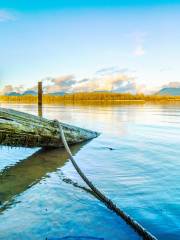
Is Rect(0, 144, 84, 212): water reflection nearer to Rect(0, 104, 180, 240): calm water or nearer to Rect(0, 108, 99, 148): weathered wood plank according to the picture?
Rect(0, 104, 180, 240): calm water

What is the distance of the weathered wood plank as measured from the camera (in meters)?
9.01

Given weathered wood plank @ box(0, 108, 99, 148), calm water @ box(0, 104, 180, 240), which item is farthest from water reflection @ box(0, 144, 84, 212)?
weathered wood plank @ box(0, 108, 99, 148)

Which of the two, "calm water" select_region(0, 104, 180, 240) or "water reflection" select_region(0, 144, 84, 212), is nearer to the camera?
"calm water" select_region(0, 104, 180, 240)

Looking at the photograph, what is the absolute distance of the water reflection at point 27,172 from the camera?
250 inches

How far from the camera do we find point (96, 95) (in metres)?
162

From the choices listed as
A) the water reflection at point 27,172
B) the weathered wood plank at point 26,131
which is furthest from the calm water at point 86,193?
the weathered wood plank at point 26,131

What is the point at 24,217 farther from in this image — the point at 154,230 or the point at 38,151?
the point at 38,151

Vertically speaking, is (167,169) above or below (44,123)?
below

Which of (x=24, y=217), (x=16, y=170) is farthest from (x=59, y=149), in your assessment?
(x=24, y=217)

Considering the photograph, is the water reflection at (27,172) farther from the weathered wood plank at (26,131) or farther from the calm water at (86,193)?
the weathered wood plank at (26,131)

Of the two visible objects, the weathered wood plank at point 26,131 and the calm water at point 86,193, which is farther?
the weathered wood plank at point 26,131

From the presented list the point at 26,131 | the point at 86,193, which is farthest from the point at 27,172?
the point at 86,193

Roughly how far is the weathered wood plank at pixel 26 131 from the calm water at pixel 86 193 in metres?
0.55

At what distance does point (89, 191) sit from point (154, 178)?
197 cm
